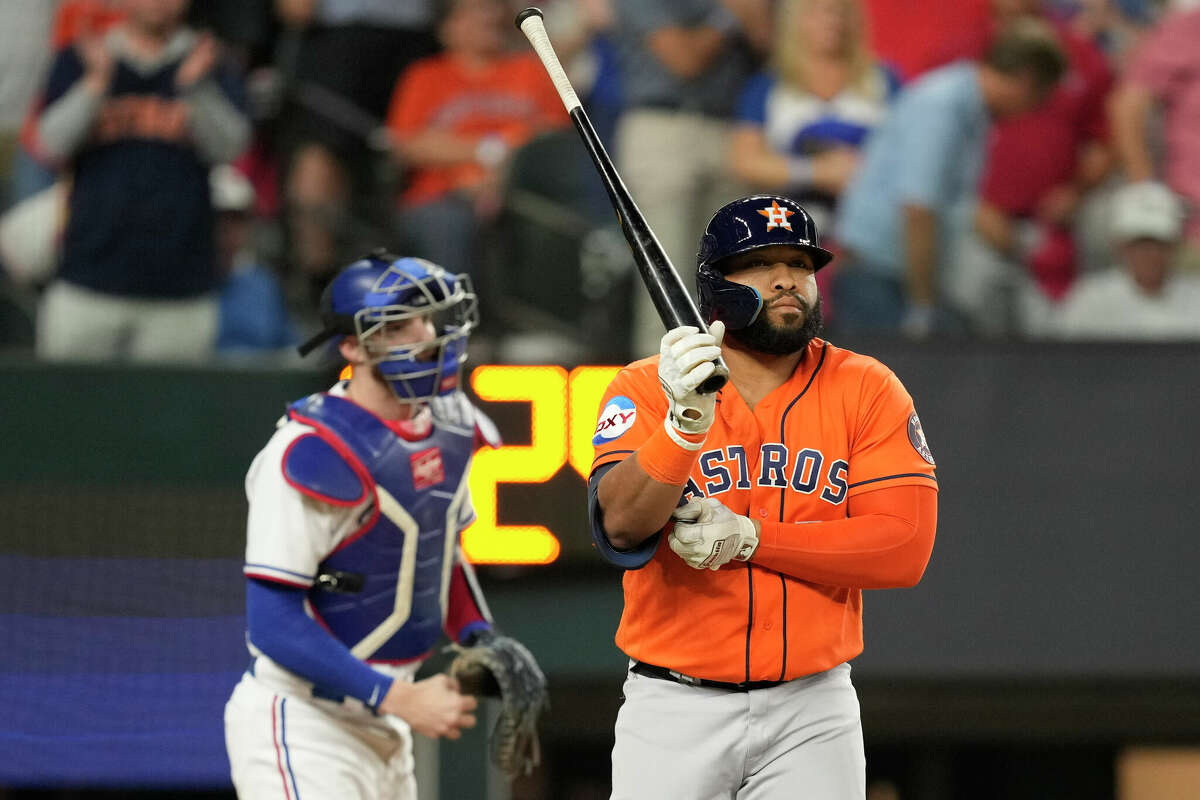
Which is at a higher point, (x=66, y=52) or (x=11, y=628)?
(x=66, y=52)

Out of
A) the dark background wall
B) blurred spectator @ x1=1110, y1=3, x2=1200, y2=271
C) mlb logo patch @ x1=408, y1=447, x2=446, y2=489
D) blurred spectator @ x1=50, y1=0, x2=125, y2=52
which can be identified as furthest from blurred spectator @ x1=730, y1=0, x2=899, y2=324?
mlb logo patch @ x1=408, y1=447, x2=446, y2=489

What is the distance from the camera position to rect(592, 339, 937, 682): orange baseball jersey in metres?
3.35

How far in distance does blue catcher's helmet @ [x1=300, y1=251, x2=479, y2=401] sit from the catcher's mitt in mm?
652

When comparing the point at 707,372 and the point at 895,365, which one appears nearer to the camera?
the point at 707,372

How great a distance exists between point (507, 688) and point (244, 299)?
311 cm

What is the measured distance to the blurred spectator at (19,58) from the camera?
22.4ft

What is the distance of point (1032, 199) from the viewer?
264 inches

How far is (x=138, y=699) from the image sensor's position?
255 inches

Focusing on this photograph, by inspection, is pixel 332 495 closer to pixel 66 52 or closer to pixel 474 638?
pixel 474 638

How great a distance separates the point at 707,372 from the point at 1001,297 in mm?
3811

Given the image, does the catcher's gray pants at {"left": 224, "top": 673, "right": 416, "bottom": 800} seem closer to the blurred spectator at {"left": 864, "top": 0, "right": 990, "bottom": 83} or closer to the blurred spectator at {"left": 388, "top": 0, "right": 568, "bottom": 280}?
the blurred spectator at {"left": 388, "top": 0, "right": 568, "bottom": 280}

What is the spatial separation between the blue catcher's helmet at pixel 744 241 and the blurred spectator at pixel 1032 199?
10.4ft

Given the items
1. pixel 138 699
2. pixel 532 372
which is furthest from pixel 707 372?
pixel 138 699

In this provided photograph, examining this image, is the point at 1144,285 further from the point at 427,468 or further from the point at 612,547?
the point at 612,547
